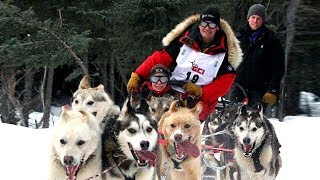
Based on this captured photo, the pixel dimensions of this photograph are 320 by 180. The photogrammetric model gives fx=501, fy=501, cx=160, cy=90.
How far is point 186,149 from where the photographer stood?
13.7 feet

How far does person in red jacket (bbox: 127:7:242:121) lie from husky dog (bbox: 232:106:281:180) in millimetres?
330

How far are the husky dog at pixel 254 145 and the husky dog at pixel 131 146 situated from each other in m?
1.13

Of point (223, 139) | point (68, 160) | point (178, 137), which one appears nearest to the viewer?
point (68, 160)

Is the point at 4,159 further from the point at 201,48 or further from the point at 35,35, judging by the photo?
the point at 35,35

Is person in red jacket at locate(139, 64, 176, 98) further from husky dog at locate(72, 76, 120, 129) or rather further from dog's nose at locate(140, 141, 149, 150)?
dog's nose at locate(140, 141, 149, 150)

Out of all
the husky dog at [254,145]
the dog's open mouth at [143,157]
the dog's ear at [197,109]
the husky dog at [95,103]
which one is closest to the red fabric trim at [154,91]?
the husky dog at [95,103]

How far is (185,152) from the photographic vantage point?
419 cm

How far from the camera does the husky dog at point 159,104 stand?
15.4 ft

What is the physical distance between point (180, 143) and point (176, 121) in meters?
0.19

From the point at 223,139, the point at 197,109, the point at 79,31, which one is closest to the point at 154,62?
the point at 197,109

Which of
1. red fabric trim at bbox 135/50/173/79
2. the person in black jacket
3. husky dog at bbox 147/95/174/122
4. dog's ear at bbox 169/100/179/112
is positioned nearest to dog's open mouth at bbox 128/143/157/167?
dog's ear at bbox 169/100/179/112

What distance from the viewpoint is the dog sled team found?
3.69 meters

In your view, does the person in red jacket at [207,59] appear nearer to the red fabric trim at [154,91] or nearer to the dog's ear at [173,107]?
the red fabric trim at [154,91]

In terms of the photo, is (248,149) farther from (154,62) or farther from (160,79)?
(154,62)
